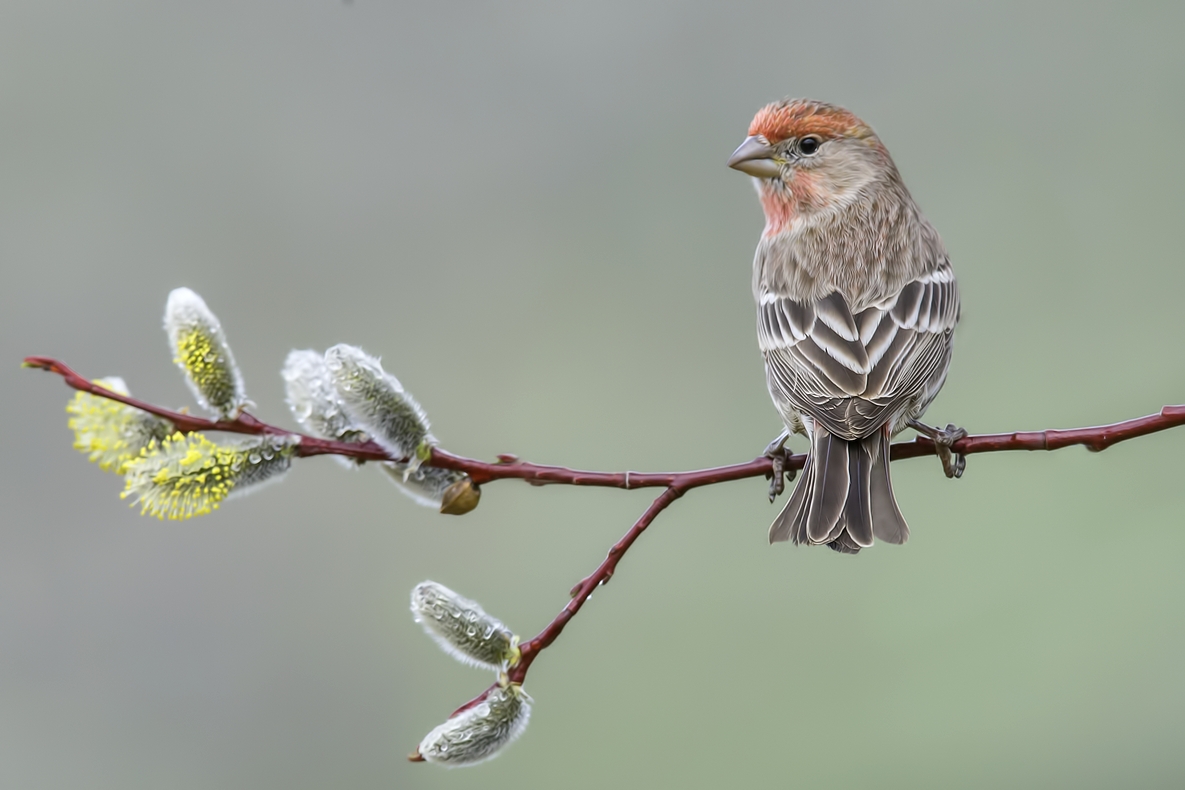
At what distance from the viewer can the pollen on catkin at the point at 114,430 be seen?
2.04 meters

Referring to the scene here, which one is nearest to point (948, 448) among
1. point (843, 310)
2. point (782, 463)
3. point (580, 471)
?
point (782, 463)

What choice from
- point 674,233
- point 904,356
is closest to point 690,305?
point 674,233

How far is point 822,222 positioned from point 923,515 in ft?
8.46

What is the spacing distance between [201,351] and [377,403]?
0.31 meters

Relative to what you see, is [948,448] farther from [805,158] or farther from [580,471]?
[805,158]

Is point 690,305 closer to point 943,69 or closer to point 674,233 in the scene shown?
point 674,233

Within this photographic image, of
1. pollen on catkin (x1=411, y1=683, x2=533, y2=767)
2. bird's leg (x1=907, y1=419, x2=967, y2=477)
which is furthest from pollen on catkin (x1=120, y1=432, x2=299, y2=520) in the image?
bird's leg (x1=907, y1=419, x2=967, y2=477)

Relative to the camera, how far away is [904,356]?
2.88 meters

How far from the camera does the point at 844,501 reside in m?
2.51

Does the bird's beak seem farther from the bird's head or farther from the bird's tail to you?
the bird's tail

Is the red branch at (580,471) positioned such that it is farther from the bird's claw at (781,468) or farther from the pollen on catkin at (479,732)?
the bird's claw at (781,468)

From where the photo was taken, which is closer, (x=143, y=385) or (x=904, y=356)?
(x=904, y=356)

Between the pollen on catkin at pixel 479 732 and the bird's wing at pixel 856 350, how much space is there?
1.03m

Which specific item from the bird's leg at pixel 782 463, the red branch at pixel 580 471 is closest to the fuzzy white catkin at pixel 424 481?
the red branch at pixel 580 471
